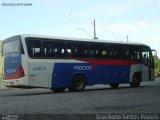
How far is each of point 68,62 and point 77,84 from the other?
1.59m

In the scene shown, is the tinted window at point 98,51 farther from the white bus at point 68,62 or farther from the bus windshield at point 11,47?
the bus windshield at point 11,47

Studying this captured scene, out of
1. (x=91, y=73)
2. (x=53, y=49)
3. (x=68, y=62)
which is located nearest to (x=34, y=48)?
(x=53, y=49)

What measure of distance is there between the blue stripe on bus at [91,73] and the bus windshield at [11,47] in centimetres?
235

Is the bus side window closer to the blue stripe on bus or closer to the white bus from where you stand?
the white bus

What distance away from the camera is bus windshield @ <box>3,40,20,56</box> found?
25.0 m

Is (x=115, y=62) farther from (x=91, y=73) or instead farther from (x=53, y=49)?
(x=53, y=49)

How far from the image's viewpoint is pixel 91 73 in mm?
28516

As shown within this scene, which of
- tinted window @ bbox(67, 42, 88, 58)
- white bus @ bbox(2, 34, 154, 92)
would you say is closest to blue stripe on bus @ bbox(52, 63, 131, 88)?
white bus @ bbox(2, 34, 154, 92)

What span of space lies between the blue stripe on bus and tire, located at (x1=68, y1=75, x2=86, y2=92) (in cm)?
32

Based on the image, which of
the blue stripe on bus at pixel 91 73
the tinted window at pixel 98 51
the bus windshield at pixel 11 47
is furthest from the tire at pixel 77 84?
the bus windshield at pixel 11 47

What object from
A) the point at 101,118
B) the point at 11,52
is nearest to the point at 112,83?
the point at 11,52

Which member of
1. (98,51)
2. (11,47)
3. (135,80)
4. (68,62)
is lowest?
(135,80)

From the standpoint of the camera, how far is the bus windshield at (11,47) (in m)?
25.0

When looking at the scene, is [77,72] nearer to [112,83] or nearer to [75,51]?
[75,51]
